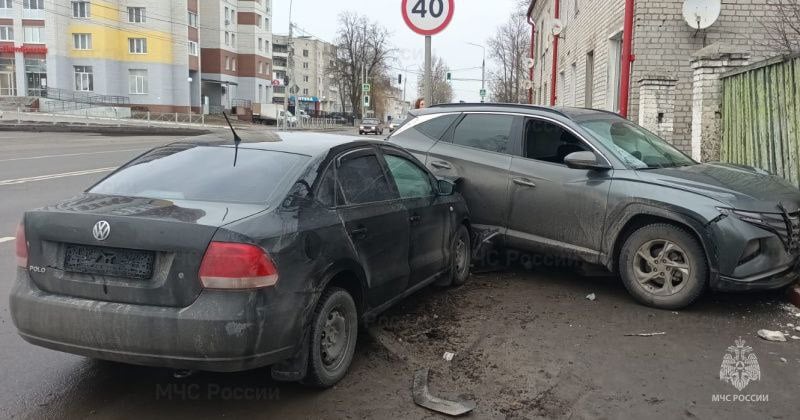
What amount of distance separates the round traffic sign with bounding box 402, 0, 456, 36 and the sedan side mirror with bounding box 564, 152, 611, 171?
10.2 feet

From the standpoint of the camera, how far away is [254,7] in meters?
74.4

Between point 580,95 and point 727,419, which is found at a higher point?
point 580,95

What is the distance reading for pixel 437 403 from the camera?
3.59 metres

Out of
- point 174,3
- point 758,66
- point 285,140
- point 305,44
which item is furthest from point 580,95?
point 305,44

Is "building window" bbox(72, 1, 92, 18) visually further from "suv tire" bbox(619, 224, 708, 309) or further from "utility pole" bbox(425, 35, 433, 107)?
"suv tire" bbox(619, 224, 708, 309)

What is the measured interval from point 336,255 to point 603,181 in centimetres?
285

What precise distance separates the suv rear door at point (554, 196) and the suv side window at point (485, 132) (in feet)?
0.70

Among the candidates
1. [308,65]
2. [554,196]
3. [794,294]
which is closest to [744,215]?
[794,294]

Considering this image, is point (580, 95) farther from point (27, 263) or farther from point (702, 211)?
point (27, 263)

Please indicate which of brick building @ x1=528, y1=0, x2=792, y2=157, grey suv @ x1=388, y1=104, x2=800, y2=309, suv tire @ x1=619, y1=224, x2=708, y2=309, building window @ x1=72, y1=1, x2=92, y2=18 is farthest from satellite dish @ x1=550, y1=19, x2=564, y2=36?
building window @ x1=72, y1=1, x2=92, y2=18

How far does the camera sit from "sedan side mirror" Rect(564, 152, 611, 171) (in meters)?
5.47

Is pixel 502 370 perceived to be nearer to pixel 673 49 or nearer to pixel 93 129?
pixel 673 49

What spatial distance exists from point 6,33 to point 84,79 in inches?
304

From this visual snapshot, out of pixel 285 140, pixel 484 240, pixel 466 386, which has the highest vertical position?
pixel 285 140
